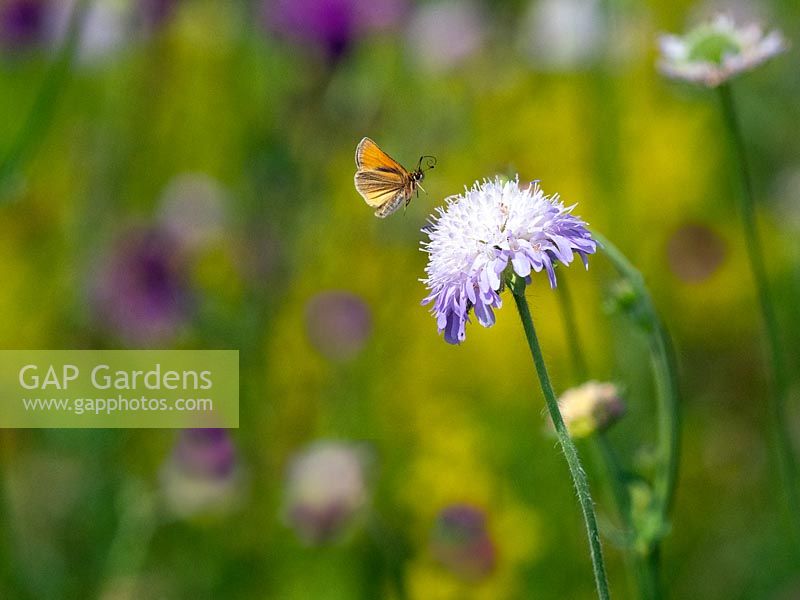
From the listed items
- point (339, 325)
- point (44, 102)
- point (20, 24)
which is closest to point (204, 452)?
point (339, 325)

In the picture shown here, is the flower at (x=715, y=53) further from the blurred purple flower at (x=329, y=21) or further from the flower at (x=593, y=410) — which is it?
the blurred purple flower at (x=329, y=21)

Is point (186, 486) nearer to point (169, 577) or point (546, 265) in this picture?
point (169, 577)

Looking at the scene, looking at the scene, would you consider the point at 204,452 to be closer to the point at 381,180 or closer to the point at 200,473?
the point at 200,473

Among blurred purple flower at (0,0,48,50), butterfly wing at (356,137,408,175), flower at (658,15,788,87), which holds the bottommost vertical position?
butterfly wing at (356,137,408,175)

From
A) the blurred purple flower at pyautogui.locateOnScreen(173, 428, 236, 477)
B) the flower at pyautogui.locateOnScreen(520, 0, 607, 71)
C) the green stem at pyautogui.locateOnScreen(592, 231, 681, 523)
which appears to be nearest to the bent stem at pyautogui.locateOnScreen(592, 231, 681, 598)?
the green stem at pyautogui.locateOnScreen(592, 231, 681, 523)

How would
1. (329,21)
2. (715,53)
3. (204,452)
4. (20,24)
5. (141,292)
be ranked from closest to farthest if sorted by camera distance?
(715,53), (204,452), (141,292), (329,21), (20,24)

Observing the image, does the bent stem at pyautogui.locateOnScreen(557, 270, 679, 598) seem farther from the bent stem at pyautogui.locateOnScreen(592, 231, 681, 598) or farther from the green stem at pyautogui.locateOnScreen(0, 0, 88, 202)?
the green stem at pyautogui.locateOnScreen(0, 0, 88, 202)
